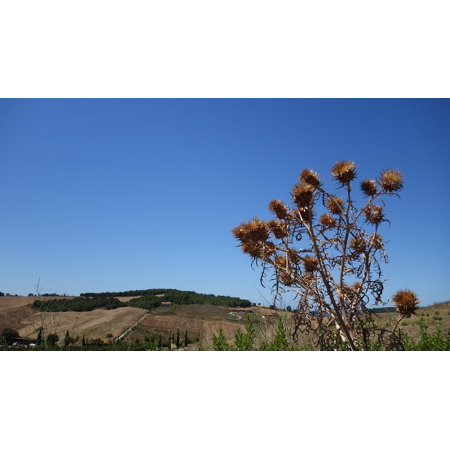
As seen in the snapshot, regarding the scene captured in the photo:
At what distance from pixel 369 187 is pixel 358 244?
455 millimetres

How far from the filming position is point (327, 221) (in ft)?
8.57

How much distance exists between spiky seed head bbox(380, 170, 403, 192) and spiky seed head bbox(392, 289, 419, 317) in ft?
2.38

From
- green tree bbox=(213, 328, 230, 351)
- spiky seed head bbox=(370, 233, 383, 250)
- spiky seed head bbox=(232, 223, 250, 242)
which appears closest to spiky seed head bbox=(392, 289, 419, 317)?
spiky seed head bbox=(370, 233, 383, 250)

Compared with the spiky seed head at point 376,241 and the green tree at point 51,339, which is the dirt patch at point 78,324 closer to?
the green tree at point 51,339

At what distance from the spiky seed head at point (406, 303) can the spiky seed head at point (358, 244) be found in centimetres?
44

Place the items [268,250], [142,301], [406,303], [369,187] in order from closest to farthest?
1. [406,303]
2. [268,250]
3. [369,187]
4. [142,301]

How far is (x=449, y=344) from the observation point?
2.97 metres

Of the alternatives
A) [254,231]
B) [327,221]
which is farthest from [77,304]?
[327,221]

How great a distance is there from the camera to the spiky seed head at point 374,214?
240 centimetres

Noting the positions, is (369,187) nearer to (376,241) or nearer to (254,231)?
(376,241)

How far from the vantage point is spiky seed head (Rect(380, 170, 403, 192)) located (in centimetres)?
219
